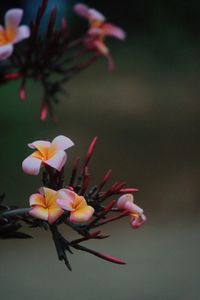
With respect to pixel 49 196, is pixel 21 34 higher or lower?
higher

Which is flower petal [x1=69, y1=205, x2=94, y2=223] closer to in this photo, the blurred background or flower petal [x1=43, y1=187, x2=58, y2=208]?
flower petal [x1=43, y1=187, x2=58, y2=208]

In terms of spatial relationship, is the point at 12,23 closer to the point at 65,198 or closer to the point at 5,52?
the point at 5,52

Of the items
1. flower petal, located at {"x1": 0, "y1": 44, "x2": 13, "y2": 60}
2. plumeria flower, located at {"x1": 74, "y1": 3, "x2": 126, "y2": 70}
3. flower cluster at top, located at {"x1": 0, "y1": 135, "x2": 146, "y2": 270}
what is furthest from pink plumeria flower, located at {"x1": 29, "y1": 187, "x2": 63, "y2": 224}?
plumeria flower, located at {"x1": 74, "y1": 3, "x2": 126, "y2": 70}

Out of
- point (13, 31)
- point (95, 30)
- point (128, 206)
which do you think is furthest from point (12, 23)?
point (128, 206)

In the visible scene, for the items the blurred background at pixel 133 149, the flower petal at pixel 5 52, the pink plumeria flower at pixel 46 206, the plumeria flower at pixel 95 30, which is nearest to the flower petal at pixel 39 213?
the pink plumeria flower at pixel 46 206

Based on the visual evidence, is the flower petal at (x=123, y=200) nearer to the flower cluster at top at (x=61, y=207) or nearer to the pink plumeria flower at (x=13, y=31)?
the flower cluster at top at (x=61, y=207)

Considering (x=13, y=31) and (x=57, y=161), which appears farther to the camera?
(x=13, y=31)
